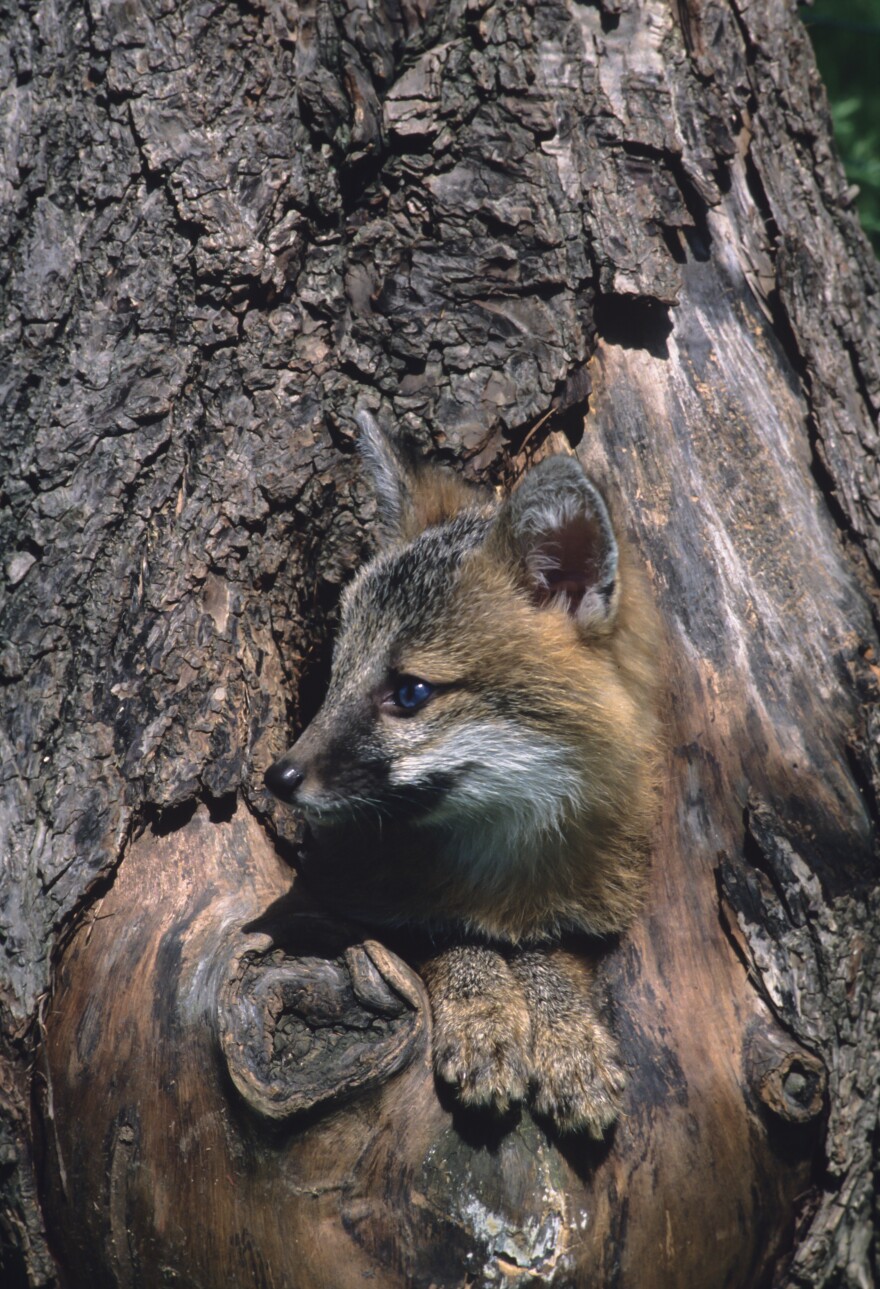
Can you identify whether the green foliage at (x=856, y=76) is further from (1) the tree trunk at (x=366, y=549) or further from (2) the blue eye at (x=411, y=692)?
(2) the blue eye at (x=411, y=692)

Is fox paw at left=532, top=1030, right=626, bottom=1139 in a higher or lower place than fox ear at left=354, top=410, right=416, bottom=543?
lower

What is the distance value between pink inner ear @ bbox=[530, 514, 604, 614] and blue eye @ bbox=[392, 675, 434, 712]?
0.58m

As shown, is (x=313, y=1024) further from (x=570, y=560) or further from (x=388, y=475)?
(x=388, y=475)

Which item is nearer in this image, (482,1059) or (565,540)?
(482,1059)

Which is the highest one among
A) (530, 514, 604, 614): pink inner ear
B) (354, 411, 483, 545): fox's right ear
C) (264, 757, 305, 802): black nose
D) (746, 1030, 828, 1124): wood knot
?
(354, 411, 483, 545): fox's right ear

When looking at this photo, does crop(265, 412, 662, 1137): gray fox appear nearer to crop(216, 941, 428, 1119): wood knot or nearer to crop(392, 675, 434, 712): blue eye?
crop(392, 675, 434, 712): blue eye

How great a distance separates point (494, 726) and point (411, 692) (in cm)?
35

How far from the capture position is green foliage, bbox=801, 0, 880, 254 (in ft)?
29.2

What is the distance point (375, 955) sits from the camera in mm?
3879

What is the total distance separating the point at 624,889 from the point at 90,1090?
2079 mm

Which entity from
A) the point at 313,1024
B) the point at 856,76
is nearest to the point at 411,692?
the point at 313,1024

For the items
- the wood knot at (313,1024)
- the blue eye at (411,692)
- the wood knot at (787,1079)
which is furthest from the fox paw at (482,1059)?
the blue eye at (411,692)

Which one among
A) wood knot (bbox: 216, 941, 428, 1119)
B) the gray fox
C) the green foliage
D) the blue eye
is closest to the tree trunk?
wood knot (bbox: 216, 941, 428, 1119)

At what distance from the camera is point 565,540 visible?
4.16m
